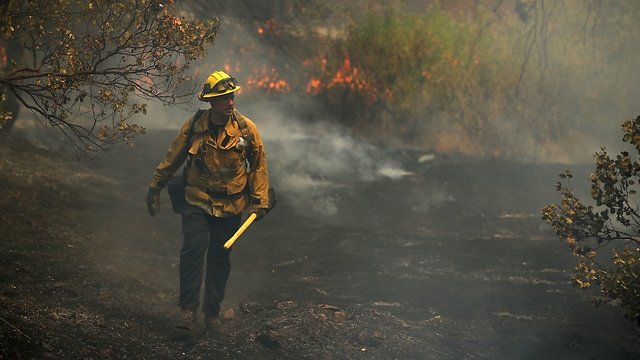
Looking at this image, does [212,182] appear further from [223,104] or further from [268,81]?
[268,81]

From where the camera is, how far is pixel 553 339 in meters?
6.61

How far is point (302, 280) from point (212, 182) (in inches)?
85.8

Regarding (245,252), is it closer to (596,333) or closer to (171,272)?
(171,272)

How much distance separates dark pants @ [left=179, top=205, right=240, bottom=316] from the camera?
646cm

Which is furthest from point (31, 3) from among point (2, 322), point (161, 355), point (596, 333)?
point (596, 333)

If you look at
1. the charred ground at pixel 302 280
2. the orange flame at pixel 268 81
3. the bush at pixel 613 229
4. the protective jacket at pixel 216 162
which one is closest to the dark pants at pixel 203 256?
the protective jacket at pixel 216 162

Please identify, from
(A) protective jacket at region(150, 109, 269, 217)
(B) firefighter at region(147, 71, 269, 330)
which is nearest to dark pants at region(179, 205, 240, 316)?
(B) firefighter at region(147, 71, 269, 330)

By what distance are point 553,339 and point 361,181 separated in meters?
7.51

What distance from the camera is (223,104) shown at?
21.0 ft

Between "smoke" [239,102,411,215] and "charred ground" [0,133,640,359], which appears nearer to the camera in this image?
"charred ground" [0,133,640,359]

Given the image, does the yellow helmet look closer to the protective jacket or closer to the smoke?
the protective jacket

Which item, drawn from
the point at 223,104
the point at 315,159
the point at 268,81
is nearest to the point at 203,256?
the point at 223,104

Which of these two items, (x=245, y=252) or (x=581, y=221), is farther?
(x=245, y=252)

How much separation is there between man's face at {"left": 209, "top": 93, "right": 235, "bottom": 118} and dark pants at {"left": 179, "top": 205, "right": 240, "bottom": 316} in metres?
0.88
